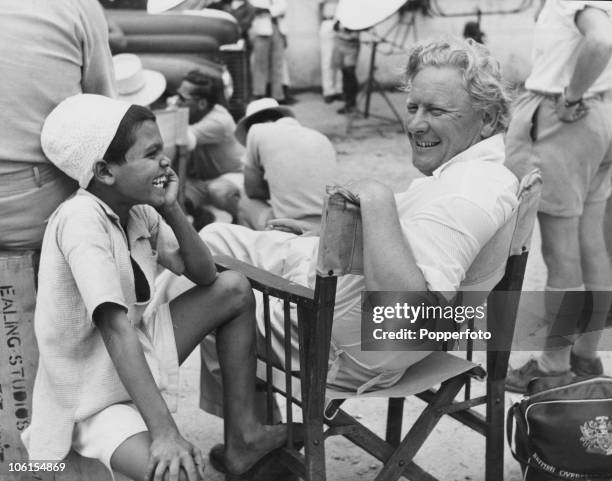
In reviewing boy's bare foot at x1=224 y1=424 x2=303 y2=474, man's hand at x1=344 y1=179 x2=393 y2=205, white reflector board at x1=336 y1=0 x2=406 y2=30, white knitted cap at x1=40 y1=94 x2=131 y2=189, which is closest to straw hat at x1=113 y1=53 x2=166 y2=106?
white reflector board at x1=336 y1=0 x2=406 y2=30

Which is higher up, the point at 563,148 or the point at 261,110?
the point at 563,148

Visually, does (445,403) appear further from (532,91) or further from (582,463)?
(532,91)

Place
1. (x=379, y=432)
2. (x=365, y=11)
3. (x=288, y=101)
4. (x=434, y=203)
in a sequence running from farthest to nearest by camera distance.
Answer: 1. (x=288, y=101)
2. (x=379, y=432)
3. (x=365, y=11)
4. (x=434, y=203)

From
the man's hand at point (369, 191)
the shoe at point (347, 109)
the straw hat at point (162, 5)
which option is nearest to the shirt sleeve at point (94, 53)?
the straw hat at point (162, 5)

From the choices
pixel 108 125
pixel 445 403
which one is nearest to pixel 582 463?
pixel 445 403

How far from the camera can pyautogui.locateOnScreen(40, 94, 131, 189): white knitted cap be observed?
212 cm

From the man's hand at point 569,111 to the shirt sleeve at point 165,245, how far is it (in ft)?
6.01

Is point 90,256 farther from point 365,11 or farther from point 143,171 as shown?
point 365,11

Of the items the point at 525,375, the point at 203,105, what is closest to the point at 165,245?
the point at 525,375

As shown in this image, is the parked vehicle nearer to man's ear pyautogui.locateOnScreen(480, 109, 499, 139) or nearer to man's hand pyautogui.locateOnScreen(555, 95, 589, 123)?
man's hand pyautogui.locateOnScreen(555, 95, 589, 123)

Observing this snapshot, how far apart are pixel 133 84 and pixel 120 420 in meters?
3.45

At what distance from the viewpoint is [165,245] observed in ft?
7.86

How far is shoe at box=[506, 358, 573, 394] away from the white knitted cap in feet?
6.82

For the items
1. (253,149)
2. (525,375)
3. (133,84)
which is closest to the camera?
(525,375)
